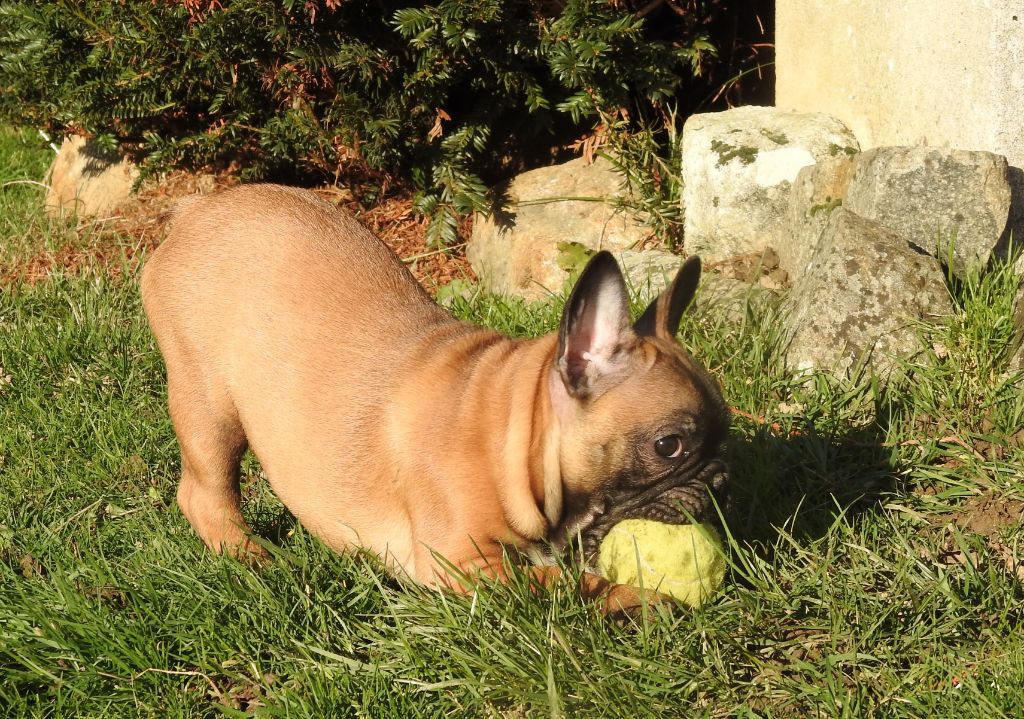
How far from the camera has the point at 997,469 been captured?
13.6ft

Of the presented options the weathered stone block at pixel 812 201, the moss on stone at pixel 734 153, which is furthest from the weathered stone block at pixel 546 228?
the weathered stone block at pixel 812 201

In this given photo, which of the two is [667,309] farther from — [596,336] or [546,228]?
[546,228]

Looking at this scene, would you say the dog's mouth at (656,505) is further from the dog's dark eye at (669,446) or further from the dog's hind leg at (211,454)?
the dog's hind leg at (211,454)

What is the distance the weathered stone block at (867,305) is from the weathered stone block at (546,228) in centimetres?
167

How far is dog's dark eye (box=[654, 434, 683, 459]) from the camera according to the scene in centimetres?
329

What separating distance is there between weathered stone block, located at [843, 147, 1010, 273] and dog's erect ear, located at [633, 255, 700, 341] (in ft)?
5.91

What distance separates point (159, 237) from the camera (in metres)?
6.80

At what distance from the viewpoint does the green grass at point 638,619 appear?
3168 mm

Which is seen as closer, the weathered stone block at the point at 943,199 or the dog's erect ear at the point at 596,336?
the dog's erect ear at the point at 596,336

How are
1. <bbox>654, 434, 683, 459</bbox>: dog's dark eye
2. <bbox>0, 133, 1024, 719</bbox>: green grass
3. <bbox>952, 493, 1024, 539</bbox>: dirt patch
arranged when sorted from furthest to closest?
<bbox>952, 493, 1024, 539</bbox>: dirt patch < <bbox>654, 434, 683, 459</bbox>: dog's dark eye < <bbox>0, 133, 1024, 719</bbox>: green grass

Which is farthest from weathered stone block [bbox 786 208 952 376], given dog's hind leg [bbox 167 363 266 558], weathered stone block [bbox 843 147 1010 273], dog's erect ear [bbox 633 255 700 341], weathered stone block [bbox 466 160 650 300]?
dog's hind leg [bbox 167 363 266 558]

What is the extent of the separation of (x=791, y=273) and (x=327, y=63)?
2.82 metres

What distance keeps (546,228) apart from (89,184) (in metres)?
3.39

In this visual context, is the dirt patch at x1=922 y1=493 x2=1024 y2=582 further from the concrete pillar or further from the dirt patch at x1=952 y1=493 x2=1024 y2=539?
the concrete pillar
